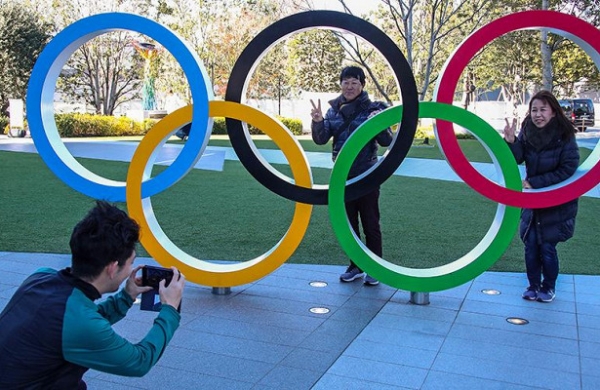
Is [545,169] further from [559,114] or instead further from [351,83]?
[351,83]

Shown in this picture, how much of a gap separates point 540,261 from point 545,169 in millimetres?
835

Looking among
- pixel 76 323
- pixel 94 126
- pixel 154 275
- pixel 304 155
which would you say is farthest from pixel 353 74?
pixel 94 126

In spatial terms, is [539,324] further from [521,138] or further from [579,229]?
[579,229]

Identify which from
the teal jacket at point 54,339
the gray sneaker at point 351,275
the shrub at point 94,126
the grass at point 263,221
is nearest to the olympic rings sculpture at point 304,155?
the gray sneaker at point 351,275

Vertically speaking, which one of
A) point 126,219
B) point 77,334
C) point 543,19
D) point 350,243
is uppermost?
point 543,19

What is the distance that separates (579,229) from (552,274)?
3.42 meters

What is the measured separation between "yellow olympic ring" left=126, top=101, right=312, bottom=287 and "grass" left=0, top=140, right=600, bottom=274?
57.0 inches

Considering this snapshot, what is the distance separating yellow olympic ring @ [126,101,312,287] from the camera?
5195 millimetres

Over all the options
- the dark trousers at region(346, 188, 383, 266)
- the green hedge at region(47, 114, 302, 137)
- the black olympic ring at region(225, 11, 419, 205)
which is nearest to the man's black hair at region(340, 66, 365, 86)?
the black olympic ring at region(225, 11, 419, 205)

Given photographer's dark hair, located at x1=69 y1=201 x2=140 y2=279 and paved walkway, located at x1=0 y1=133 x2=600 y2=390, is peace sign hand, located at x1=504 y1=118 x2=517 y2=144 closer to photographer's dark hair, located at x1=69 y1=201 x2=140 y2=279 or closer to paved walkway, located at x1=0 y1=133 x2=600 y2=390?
paved walkway, located at x1=0 y1=133 x2=600 y2=390

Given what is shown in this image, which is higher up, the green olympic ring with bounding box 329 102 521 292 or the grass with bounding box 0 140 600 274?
the green olympic ring with bounding box 329 102 521 292

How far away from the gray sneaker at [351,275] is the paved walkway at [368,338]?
0.08m

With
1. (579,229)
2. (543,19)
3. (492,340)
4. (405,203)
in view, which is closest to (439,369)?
(492,340)

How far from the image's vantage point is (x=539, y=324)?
4.86 m
